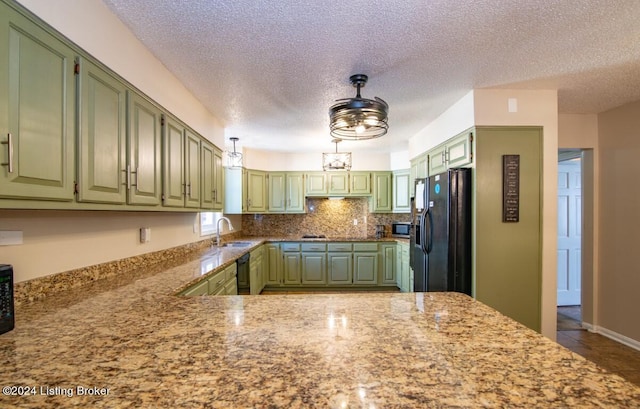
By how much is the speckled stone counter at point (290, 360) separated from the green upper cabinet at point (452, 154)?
1915 mm

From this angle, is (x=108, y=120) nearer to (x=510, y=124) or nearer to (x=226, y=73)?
(x=226, y=73)

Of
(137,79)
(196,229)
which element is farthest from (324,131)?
(137,79)

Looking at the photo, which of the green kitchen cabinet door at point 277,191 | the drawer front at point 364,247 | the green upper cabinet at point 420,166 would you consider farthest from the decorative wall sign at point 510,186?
the green kitchen cabinet door at point 277,191

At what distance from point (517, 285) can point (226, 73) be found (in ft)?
10.4

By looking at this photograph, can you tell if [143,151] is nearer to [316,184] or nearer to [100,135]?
[100,135]

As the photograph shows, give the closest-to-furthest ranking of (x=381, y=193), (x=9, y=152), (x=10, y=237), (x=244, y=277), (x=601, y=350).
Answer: (x=9, y=152) < (x=10, y=237) < (x=601, y=350) < (x=244, y=277) < (x=381, y=193)

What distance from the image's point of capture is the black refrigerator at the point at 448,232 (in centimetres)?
278

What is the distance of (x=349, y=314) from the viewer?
4.07 ft

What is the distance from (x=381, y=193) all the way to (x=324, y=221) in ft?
3.87

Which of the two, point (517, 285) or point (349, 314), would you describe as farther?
point (517, 285)

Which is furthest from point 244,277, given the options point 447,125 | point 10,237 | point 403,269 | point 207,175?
point 447,125

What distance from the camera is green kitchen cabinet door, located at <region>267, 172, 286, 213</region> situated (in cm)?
530

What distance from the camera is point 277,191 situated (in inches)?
209

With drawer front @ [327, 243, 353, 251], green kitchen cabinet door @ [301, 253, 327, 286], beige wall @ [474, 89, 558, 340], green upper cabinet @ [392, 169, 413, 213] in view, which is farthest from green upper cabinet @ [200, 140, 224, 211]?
green upper cabinet @ [392, 169, 413, 213]
